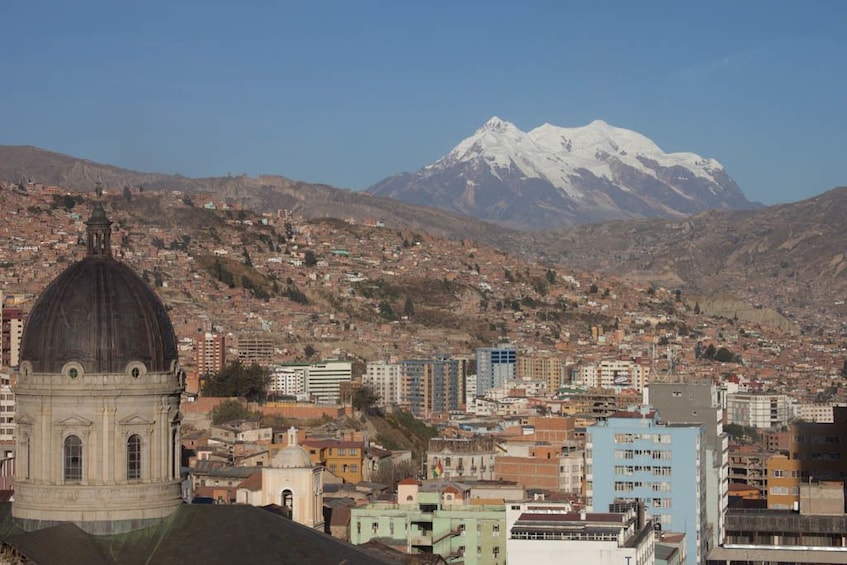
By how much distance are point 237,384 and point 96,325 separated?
102049mm

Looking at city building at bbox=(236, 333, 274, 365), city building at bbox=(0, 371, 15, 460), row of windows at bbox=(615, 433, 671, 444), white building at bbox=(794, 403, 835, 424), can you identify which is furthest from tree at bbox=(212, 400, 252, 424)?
white building at bbox=(794, 403, 835, 424)

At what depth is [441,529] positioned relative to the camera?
221ft

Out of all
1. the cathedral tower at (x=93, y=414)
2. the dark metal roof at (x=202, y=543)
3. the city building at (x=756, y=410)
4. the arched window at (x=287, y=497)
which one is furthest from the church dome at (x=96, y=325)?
the city building at (x=756, y=410)

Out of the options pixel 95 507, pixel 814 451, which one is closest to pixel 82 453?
pixel 95 507

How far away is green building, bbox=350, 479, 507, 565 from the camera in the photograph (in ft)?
217

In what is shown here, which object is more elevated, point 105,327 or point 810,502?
point 105,327

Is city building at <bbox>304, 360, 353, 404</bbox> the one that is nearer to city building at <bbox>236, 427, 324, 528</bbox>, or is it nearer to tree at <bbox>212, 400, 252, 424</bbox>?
tree at <bbox>212, 400, 252, 424</bbox>

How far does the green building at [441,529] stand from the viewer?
66.2m

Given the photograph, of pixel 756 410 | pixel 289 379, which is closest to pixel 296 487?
pixel 289 379

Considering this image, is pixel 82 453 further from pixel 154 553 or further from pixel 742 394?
pixel 742 394

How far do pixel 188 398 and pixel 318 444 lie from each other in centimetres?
2528

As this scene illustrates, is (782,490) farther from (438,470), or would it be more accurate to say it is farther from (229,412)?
(229,412)

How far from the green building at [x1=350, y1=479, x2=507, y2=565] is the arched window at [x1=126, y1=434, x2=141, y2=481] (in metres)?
26.6

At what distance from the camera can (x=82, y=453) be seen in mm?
38250
